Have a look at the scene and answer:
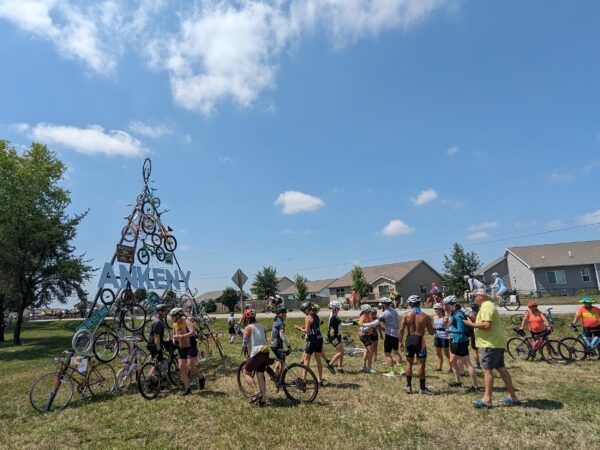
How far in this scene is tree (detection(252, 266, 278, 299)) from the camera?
181 ft

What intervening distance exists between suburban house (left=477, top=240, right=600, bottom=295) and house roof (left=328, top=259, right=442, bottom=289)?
37.7 ft

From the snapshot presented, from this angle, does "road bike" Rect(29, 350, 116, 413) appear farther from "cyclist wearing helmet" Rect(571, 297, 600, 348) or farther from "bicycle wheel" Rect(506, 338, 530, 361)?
"cyclist wearing helmet" Rect(571, 297, 600, 348)

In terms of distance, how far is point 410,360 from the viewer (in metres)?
7.79

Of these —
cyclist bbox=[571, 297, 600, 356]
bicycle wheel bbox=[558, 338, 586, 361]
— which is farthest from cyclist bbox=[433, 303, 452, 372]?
cyclist bbox=[571, 297, 600, 356]

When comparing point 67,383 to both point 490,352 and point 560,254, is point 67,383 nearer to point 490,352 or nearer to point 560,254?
point 490,352

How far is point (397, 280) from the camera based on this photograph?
48.6 m

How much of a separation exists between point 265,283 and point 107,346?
45854mm

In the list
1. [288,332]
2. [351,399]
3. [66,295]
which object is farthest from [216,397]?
[66,295]

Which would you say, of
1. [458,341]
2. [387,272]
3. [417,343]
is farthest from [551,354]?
[387,272]

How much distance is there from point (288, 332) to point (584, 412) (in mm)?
16138

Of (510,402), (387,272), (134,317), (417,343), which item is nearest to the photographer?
(510,402)

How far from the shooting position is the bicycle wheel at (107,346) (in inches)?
380

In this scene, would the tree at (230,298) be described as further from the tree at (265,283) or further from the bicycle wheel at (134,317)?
the bicycle wheel at (134,317)

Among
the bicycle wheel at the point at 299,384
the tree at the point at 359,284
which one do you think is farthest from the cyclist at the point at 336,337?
the tree at the point at 359,284
